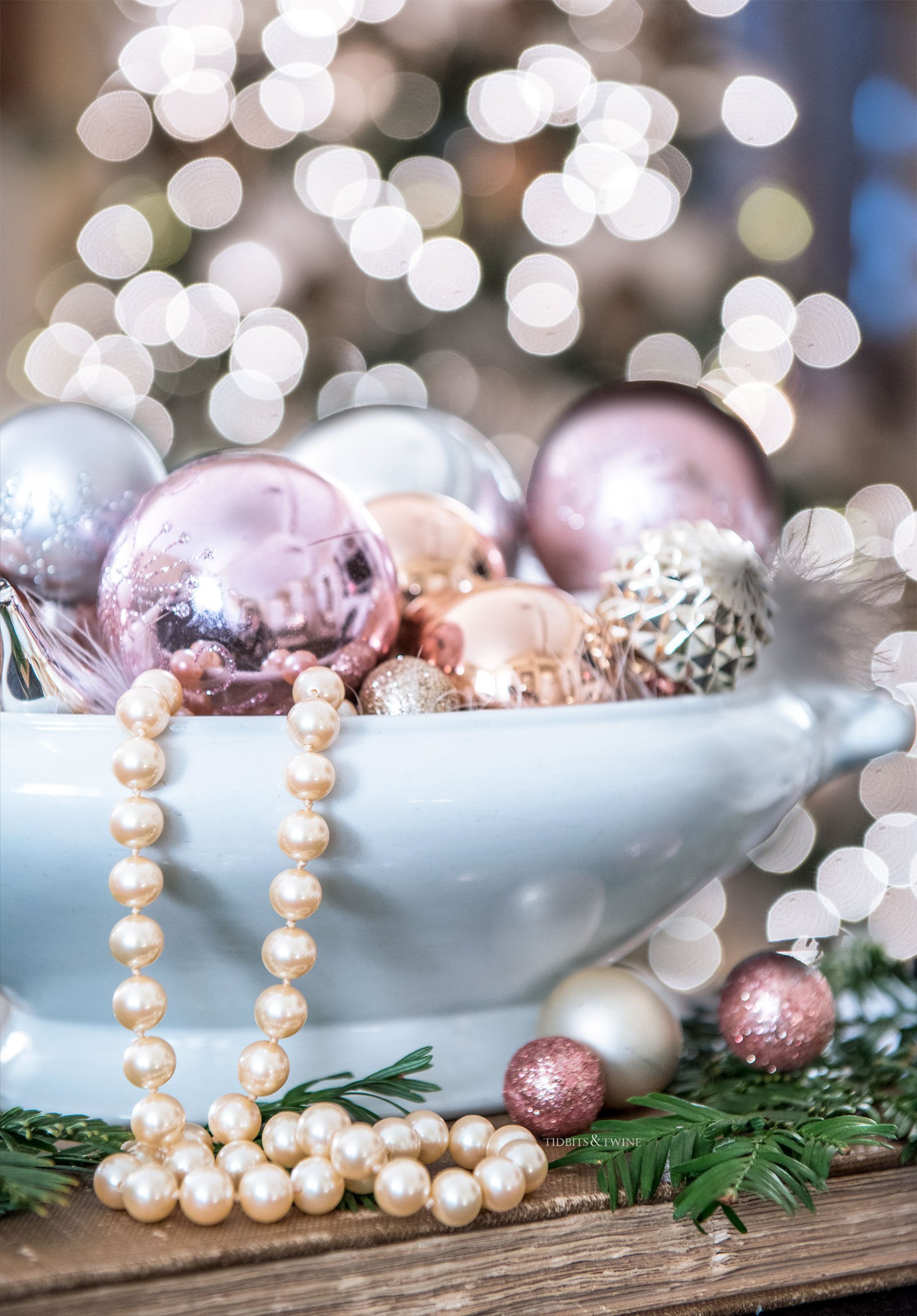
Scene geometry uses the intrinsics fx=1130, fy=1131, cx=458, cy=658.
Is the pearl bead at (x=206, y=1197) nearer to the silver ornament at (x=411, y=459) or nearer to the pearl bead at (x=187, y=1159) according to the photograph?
the pearl bead at (x=187, y=1159)

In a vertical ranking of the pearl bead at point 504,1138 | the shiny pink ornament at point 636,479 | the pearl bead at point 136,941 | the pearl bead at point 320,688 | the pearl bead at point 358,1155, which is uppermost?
the shiny pink ornament at point 636,479

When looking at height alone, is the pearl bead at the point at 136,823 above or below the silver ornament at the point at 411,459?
below

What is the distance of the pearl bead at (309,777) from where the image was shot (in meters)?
0.34

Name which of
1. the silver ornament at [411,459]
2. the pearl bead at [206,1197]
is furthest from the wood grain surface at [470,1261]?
the silver ornament at [411,459]

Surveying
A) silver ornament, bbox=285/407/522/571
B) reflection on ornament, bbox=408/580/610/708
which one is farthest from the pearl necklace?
silver ornament, bbox=285/407/522/571

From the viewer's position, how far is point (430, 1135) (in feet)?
1.16

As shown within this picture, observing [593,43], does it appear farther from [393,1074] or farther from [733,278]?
[393,1074]

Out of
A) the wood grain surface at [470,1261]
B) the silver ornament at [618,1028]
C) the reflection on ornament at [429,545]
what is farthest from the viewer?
the reflection on ornament at [429,545]

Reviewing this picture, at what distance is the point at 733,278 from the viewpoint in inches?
51.4

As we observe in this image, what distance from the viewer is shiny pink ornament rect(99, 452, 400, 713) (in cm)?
40

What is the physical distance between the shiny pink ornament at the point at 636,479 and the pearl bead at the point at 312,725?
0.30 meters

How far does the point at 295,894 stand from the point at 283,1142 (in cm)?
7

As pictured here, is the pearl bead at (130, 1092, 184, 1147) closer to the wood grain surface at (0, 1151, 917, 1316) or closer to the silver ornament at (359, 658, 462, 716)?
the wood grain surface at (0, 1151, 917, 1316)

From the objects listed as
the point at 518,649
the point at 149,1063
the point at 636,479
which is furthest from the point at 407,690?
the point at 636,479
